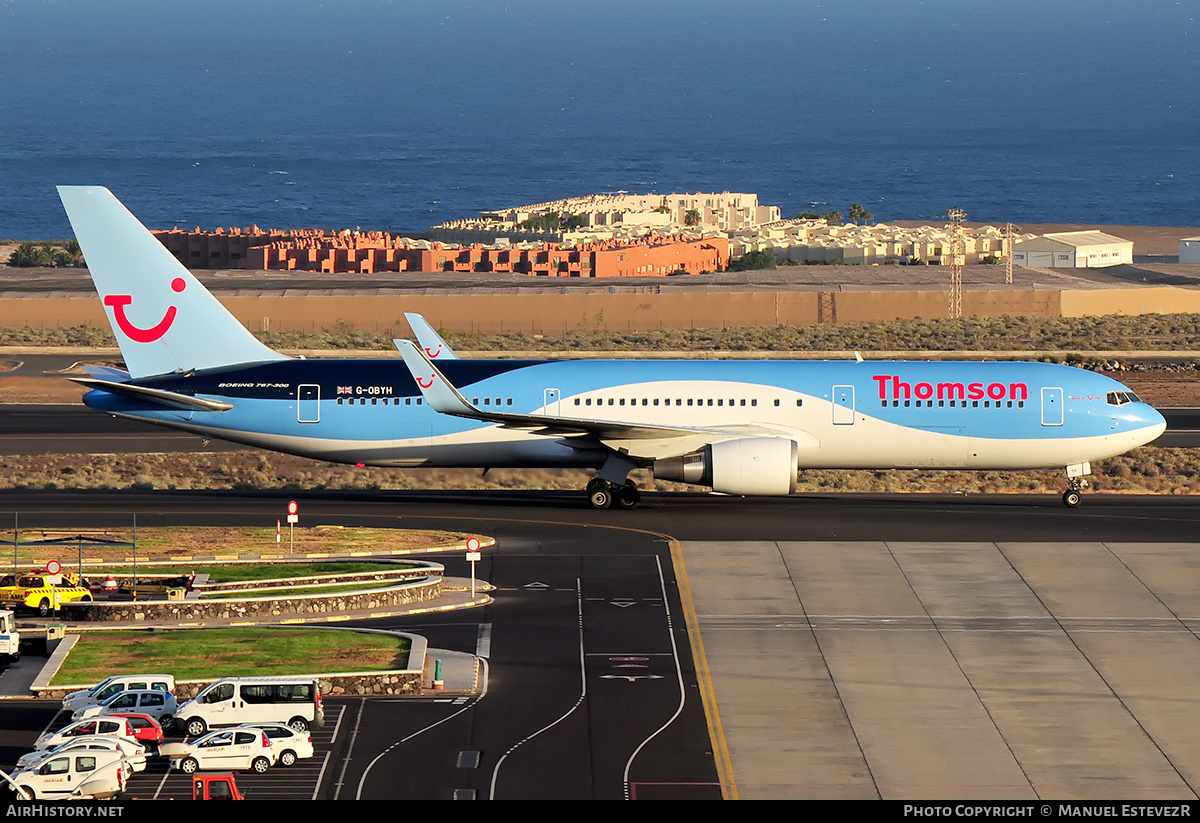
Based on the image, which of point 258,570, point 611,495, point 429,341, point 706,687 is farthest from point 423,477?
point 706,687

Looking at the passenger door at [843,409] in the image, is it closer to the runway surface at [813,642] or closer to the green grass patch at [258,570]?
the runway surface at [813,642]

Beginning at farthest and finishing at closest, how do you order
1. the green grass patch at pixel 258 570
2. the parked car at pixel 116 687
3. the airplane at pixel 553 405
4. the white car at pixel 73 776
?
the airplane at pixel 553 405, the green grass patch at pixel 258 570, the parked car at pixel 116 687, the white car at pixel 73 776

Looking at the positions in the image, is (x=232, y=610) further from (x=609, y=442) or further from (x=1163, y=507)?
(x=1163, y=507)

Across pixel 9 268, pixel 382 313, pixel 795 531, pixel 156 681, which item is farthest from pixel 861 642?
pixel 9 268

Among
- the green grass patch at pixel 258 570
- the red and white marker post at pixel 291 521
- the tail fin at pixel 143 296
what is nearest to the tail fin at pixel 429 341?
the tail fin at pixel 143 296

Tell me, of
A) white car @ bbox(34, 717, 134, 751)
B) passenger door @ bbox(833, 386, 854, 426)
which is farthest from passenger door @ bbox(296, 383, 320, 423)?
white car @ bbox(34, 717, 134, 751)

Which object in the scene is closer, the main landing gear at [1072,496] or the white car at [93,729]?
the white car at [93,729]

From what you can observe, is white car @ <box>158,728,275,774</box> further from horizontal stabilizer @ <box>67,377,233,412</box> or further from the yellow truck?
horizontal stabilizer @ <box>67,377,233,412</box>
